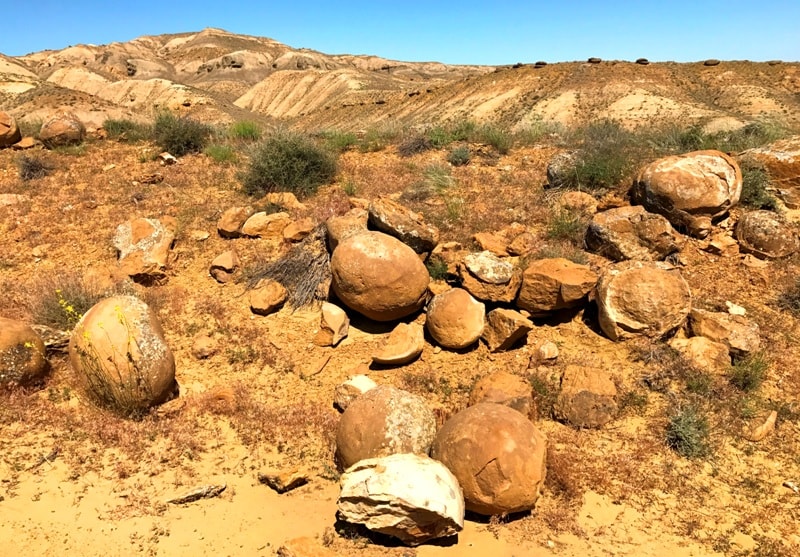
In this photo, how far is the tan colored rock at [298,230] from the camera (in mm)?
7535

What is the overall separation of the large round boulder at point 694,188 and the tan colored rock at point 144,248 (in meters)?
7.16

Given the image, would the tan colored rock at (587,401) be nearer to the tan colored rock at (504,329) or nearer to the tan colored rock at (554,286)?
the tan colored rock at (504,329)

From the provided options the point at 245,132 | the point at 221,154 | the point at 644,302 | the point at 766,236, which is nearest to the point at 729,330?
the point at 644,302

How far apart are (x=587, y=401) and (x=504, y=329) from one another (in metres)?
1.21

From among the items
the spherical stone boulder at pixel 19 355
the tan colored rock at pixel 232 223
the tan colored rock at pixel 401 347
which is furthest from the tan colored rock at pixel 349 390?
the tan colored rock at pixel 232 223

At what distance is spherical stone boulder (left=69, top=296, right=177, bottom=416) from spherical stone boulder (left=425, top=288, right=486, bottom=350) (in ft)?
9.38

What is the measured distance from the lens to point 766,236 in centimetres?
682

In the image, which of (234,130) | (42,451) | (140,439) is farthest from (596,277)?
(234,130)

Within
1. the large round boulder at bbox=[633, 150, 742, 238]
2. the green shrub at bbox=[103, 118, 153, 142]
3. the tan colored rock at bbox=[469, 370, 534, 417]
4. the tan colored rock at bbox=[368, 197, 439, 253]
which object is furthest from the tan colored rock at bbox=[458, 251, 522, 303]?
the green shrub at bbox=[103, 118, 153, 142]

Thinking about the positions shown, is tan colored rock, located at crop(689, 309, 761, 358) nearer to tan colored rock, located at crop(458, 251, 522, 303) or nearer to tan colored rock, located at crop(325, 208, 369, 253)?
tan colored rock, located at crop(458, 251, 522, 303)

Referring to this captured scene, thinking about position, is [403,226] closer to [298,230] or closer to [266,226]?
[298,230]

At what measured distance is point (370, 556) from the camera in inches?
133

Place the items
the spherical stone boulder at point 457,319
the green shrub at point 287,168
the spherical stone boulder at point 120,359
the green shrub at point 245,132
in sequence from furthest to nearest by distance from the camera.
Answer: the green shrub at point 245,132
the green shrub at point 287,168
the spherical stone boulder at point 457,319
the spherical stone boulder at point 120,359

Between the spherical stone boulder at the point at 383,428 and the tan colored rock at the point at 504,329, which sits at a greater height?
the tan colored rock at the point at 504,329
